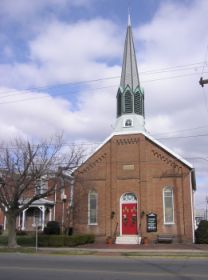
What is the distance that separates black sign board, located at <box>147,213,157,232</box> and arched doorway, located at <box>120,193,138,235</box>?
1.07 metres

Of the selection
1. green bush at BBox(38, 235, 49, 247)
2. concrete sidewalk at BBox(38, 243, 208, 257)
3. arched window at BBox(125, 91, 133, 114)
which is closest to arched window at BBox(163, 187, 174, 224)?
concrete sidewalk at BBox(38, 243, 208, 257)

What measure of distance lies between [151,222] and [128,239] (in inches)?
88.1

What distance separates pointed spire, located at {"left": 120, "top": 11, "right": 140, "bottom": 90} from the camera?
37.8m

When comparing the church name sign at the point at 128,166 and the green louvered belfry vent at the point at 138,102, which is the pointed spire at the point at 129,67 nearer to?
the green louvered belfry vent at the point at 138,102

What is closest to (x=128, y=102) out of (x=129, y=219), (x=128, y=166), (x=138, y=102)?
(x=138, y=102)

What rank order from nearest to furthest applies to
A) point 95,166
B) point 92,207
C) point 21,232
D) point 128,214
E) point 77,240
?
point 77,240 → point 128,214 → point 92,207 → point 95,166 → point 21,232

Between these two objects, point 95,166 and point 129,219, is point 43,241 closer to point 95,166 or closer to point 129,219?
point 129,219

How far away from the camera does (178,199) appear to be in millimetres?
32844

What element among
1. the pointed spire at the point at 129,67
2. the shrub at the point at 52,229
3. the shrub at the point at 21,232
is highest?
the pointed spire at the point at 129,67

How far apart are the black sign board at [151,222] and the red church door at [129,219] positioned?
43.9 inches

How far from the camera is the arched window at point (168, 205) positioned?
108 feet

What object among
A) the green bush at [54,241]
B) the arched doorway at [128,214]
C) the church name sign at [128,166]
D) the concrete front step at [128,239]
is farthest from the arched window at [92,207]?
the green bush at [54,241]

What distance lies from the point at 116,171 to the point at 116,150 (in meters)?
1.75

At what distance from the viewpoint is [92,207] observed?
3541 cm
